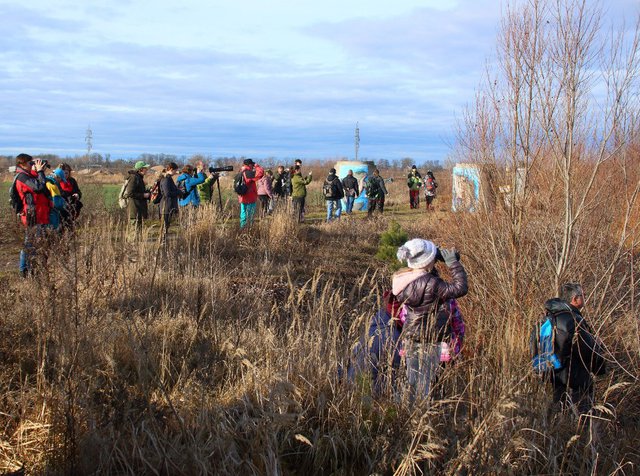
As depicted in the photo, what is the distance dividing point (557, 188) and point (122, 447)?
4.68m

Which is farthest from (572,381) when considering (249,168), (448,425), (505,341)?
(249,168)

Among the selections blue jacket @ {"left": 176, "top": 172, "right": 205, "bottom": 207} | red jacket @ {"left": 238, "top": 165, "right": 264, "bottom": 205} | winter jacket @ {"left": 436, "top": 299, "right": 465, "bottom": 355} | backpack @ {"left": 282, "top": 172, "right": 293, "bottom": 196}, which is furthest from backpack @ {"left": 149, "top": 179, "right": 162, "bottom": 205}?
winter jacket @ {"left": 436, "top": 299, "right": 465, "bottom": 355}

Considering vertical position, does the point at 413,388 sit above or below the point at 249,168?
below

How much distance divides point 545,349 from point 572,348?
0.18 m

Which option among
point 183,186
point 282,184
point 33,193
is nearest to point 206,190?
point 183,186

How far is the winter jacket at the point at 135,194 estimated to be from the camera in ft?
34.4

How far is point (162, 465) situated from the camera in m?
3.24

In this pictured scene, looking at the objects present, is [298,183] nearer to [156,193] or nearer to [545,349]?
[156,193]

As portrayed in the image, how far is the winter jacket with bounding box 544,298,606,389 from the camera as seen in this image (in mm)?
4508

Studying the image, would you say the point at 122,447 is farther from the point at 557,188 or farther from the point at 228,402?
the point at 557,188

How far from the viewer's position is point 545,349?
4.61m

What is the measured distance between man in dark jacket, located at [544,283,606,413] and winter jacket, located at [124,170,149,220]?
7.49m

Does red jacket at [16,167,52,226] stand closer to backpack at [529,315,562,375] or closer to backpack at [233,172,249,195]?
backpack at [233,172,249,195]

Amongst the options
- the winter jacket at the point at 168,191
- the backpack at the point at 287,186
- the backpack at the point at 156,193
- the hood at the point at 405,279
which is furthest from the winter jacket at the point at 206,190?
the hood at the point at 405,279
